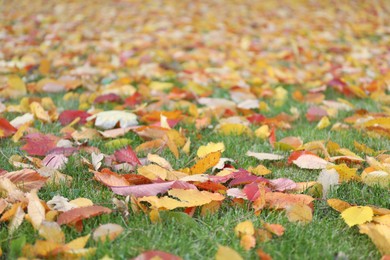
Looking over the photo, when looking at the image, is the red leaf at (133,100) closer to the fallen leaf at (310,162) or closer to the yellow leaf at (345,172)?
the fallen leaf at (310,162)

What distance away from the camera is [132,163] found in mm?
2033

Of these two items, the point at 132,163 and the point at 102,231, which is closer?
the point at 102,231

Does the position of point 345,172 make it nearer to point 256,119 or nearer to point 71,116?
point 256,119

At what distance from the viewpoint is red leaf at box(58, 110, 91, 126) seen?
2.66 meters

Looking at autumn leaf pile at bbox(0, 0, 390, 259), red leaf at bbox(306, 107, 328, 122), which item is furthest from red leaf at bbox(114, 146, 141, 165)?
red leaf at bbox(306, 107, 328, 122)

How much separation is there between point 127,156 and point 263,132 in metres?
0.79

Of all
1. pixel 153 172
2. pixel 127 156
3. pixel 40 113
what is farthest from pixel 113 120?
pixel 153 172

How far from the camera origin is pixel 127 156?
2059 mm

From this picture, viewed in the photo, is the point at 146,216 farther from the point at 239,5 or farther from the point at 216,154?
the point at 239,5

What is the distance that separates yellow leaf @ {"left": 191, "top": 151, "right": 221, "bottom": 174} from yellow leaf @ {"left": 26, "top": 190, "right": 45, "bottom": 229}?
640mm

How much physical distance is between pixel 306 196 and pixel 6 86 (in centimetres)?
240

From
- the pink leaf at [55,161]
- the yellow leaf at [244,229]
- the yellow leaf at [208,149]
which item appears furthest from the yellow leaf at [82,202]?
the yellow leaf at [208,149]

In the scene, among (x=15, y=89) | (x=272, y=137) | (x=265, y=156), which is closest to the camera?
(x=265, y=156)

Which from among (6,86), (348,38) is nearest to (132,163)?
(6,86)
